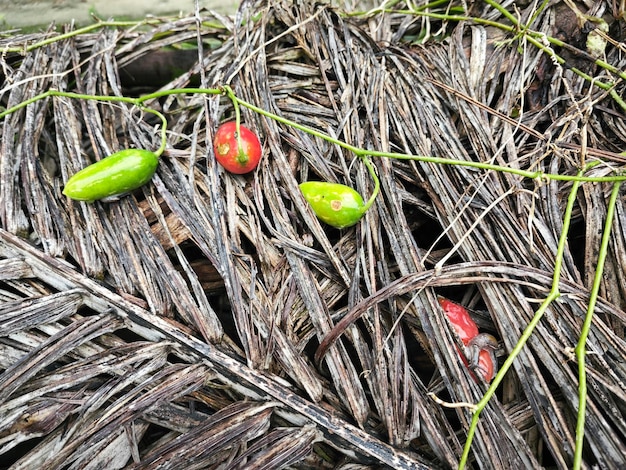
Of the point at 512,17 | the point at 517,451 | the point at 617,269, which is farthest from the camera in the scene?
the point at 512,17

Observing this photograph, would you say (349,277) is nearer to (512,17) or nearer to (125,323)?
(125,323)

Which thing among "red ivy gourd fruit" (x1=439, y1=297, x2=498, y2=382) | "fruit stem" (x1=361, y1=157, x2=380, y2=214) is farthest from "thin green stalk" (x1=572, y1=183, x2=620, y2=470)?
"fruit stem" (x1=361, y1=157, x2=380, y2=214)

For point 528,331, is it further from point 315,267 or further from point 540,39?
point 540,39

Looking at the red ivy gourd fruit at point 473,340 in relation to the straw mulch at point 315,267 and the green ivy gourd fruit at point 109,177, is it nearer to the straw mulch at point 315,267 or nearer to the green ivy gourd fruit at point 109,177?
the straw mulch at point 315,267

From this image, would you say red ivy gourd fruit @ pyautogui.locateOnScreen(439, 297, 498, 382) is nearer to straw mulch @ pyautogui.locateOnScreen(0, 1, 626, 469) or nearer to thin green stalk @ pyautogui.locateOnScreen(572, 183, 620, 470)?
straw mulch @ pyautogui.locateOnScreen(0, 1, 626, 469)

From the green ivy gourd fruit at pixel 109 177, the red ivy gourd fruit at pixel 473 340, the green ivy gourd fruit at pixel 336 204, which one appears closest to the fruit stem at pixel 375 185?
the green ivy gourd fruit at pixel 336 204

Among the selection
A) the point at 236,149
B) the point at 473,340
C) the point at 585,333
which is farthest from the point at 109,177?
the point at 585,333

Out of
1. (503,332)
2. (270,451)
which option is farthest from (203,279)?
(503,332)
